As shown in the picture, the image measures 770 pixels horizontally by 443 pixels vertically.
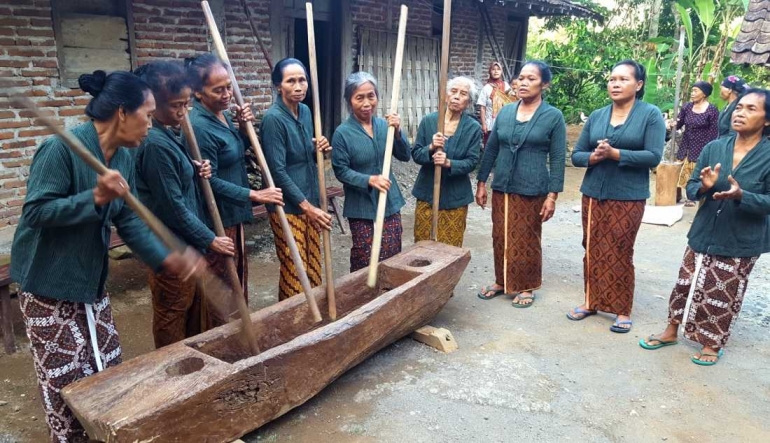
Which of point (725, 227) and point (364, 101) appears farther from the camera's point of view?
point (364, 101)

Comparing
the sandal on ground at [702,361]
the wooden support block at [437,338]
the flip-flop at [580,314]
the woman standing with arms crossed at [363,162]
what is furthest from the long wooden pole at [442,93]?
the sandal on ground at [702,361]

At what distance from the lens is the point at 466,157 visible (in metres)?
3.91

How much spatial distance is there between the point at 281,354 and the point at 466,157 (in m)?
2.06

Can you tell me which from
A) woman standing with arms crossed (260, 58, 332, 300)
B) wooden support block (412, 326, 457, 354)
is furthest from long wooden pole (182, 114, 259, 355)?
wooden support block (412, 326, 457, 354)

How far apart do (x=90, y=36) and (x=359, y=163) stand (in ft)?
9.55

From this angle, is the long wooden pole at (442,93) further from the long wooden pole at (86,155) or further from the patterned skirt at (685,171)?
the patterned skirt at (685,171)

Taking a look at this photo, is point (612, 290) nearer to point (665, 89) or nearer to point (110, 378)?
point (110, 378)

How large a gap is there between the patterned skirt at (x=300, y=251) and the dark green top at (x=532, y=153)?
1.39 meters

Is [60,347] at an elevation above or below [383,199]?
below

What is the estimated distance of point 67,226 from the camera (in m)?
2.02

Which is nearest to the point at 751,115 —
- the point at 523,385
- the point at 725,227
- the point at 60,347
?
the point at 725,227

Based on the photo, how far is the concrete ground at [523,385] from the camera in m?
2.73

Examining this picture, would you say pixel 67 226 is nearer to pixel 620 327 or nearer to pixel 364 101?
pixel 364 101

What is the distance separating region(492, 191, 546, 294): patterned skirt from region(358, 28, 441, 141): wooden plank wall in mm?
4136
